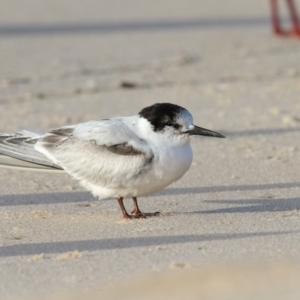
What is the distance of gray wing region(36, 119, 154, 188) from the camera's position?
5.37 meters

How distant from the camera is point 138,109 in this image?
356 inches

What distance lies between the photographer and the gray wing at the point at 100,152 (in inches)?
211

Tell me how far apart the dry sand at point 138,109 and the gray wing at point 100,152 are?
282 mm

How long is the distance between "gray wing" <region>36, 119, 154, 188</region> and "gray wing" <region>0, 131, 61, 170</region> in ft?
0.25

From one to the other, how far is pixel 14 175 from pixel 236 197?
65.1 inches

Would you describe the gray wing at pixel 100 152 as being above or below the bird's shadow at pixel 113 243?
above

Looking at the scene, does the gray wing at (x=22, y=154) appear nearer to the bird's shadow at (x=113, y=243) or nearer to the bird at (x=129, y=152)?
the bird at (x=129, y=152)

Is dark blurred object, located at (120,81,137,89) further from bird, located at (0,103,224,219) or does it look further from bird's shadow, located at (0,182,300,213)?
bird, located at (0,103,224,219)

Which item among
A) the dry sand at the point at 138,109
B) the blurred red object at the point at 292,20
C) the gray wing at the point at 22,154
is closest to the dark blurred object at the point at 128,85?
the dry sand at the point at 138,109

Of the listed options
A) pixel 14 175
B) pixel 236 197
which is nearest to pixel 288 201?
pixel 236 197

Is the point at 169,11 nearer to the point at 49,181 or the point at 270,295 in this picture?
the point at 49,181

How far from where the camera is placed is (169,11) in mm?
15406

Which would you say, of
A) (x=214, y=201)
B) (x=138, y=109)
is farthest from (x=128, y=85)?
(x=214, y=201)

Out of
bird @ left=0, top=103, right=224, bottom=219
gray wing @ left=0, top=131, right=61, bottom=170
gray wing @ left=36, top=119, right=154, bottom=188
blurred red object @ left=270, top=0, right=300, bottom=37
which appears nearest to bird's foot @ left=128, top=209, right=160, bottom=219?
bird @ left=0, top=103, right=224, bottom=219
